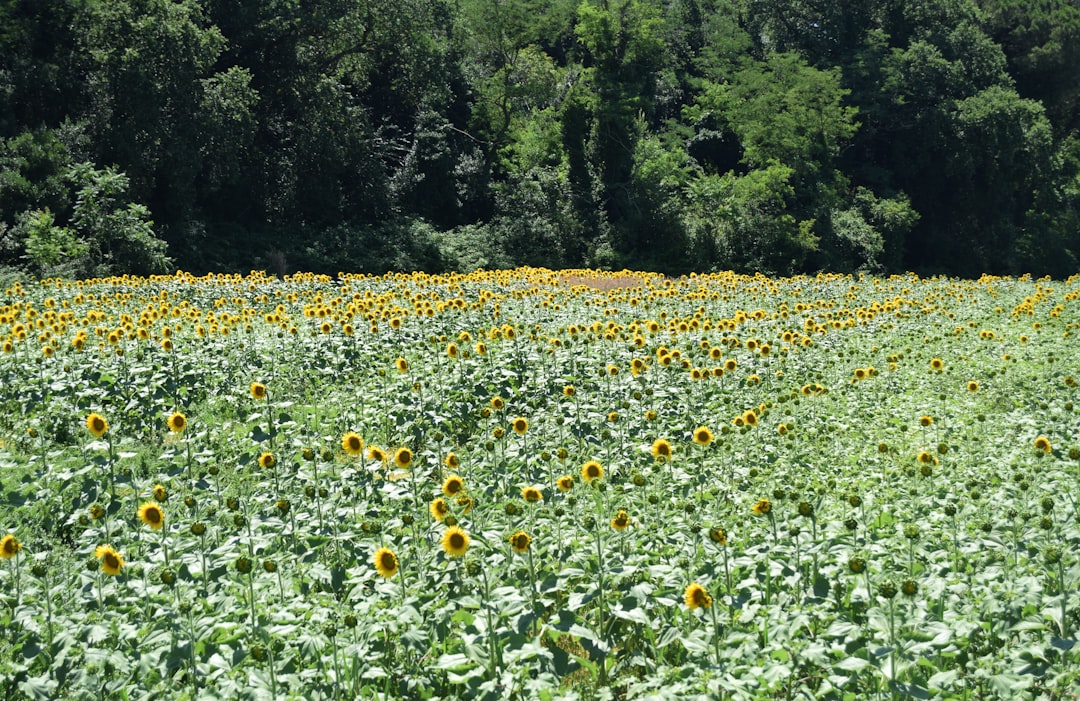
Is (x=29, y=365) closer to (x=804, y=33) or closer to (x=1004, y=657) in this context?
(x=1004, y=657)

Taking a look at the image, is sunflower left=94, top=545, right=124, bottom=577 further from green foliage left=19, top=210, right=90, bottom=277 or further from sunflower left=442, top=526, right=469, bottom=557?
green foliage left=19, top=210, right=90, bottom=277

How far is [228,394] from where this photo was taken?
23.0 feet

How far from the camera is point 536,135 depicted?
3184 centimetres

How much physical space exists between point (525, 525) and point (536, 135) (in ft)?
96.1

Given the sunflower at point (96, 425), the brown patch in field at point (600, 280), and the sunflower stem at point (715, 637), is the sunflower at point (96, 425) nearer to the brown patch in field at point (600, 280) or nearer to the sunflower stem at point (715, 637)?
the sunflower stem at point (715, 637)

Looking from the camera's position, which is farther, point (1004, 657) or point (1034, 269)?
point (1034, 269)

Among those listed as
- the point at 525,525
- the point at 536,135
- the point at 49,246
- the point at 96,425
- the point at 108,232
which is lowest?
the point at 525,525

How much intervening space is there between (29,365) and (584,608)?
576 centimetres

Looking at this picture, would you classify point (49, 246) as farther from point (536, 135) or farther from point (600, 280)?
point (536, 135)

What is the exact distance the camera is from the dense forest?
72.6ft

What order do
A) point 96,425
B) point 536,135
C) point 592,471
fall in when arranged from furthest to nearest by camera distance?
1. point 536,135
2. point 96,425
3. point 592,471

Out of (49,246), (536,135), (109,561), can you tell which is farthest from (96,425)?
(536,135)

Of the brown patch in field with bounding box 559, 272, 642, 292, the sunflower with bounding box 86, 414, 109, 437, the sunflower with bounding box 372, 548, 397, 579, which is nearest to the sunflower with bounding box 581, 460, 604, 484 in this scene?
the sunflower with bounding box 372, 548, 397, 579

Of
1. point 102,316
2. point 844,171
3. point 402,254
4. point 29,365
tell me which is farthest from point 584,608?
point 844,171
